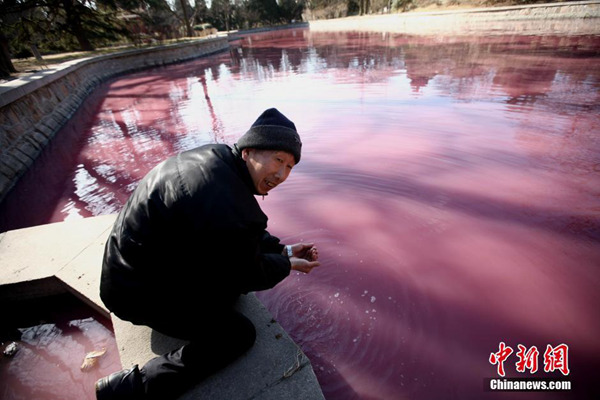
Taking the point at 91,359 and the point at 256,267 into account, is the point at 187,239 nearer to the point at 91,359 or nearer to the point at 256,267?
the point at 256,267

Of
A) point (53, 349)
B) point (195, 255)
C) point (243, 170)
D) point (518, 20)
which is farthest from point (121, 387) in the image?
point (518, 20)

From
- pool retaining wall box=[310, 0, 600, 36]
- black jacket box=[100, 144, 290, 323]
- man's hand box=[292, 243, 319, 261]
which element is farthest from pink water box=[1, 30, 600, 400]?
pool retaining wall box=[310, 0, 600, 36]

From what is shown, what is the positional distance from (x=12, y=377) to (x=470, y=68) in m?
11.4

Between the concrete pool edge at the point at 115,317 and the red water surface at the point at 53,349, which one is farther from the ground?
the concrete pool edge at the point at 115,317

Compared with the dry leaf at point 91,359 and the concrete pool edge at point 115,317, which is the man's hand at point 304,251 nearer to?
the concrete pool edge at point 115,317

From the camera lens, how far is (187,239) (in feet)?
4.06

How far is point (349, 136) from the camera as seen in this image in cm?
514

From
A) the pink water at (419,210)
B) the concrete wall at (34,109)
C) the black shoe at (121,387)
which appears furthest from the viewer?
the concrete wall at (34,109)

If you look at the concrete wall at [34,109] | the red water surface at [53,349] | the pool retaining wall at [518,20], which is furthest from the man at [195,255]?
the pool retaining wall at [518,20]

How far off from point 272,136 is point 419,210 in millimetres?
2319

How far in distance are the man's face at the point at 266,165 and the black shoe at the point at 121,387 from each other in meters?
1.05

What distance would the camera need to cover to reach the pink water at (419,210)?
192cm

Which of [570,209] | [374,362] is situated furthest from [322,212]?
[570,209]

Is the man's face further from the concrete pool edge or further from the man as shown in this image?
the concrete pool edge
